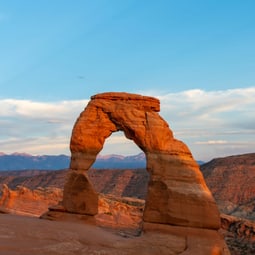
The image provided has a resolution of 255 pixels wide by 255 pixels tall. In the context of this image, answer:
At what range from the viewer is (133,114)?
69.6 ft

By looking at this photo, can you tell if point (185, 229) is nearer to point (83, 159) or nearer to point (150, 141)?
point (150, 141)

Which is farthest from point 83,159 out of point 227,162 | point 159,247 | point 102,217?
point 227,162

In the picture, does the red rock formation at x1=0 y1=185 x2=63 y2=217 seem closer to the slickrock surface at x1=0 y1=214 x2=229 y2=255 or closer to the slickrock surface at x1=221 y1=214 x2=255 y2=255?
the slickrock surface at x1=221 y1=214 x2=255 y2=255

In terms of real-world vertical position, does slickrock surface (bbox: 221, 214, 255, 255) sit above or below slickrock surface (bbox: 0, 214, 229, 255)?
below

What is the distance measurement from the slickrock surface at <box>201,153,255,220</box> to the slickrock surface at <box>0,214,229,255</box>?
130ft

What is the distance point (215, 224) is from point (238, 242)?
19306 millimetres

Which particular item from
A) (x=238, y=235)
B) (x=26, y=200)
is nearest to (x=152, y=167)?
(x=26, y=200)

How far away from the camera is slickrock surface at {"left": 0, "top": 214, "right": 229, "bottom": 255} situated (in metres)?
15.6

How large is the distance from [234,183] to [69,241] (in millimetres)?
57254

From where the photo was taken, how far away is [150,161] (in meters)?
20.5

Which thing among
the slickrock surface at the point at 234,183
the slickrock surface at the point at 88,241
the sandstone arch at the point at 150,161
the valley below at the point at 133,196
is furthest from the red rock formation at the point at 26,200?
the slickrock surface at the point at 234,183

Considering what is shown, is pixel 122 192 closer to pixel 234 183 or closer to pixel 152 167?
pixel 234 183

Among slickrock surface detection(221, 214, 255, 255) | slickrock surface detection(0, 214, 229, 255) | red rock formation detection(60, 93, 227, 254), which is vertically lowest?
slickrock surface detection(221, 214, 255, 255)

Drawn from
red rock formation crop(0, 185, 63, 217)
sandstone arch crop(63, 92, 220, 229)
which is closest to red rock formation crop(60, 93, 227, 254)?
sandstone arch crop(63, 92, 220, 229)
